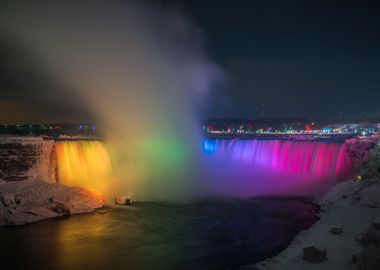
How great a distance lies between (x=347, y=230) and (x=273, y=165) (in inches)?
669

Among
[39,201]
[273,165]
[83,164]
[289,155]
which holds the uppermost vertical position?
[289,155]

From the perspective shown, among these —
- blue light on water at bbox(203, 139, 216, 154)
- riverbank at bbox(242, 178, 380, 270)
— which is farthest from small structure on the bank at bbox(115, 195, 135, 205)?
blue light on water at bbox(203, 139, 216, 154)

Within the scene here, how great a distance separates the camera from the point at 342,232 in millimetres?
17156

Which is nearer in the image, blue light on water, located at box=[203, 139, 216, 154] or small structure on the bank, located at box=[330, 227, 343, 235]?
small structure on the bank, located at box=[330, 227, 343, 235]

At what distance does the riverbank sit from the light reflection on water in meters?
1.06

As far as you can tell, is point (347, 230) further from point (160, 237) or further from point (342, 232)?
point (160, 237)

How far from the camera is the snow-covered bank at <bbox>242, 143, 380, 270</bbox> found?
13500mm

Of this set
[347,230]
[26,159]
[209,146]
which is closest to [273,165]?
[209,146]

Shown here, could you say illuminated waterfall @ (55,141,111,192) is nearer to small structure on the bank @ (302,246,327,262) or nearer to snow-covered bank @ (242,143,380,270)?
snow-covered bank @ (242,143,380,270)

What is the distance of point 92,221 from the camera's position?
71.8ft

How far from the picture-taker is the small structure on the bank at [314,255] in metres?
14.0

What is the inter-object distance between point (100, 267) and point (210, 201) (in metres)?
12.4

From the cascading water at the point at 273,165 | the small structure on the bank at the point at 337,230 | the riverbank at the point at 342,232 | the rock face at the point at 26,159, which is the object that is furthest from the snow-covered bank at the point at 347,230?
the rock face at the point at 26,159

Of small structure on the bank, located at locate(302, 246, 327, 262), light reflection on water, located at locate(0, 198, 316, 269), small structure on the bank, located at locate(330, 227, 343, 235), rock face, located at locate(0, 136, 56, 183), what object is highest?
rock face, located at locate(0, 136, 56, 183)
